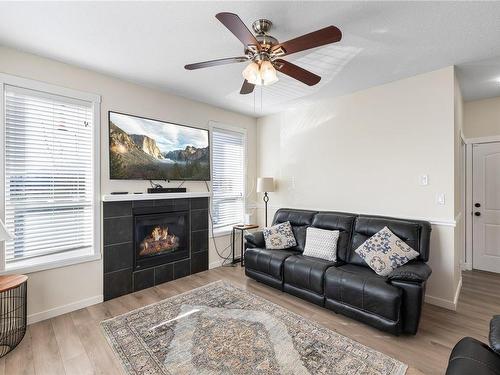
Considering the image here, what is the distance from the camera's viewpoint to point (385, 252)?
2.65 meters

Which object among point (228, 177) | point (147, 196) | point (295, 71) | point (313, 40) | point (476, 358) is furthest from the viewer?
point (228, 177)

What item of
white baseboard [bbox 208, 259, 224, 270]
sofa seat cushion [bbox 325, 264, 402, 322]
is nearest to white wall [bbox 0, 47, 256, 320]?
white baseboard [bbox 208, 259, 224, 270]

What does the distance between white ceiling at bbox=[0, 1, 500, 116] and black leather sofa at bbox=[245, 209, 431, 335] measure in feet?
5.89

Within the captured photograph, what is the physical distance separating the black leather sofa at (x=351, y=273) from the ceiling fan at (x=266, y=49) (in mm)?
1922

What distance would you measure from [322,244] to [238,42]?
2453 mm

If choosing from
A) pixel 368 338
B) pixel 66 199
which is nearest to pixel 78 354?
pixel 66 199

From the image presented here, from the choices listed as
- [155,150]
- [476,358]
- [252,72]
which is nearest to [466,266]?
[476,358]

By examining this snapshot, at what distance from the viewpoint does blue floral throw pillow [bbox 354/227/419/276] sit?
2566 millimetres

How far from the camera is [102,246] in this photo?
117 inches

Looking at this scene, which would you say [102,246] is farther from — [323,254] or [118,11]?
[323,254]

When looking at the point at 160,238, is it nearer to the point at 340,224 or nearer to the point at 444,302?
the point at 340,224

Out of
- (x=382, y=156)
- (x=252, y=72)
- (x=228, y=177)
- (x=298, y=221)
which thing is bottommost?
(x=298, y=221)

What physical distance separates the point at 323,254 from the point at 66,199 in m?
3.04

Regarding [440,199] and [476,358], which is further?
[440,199]
